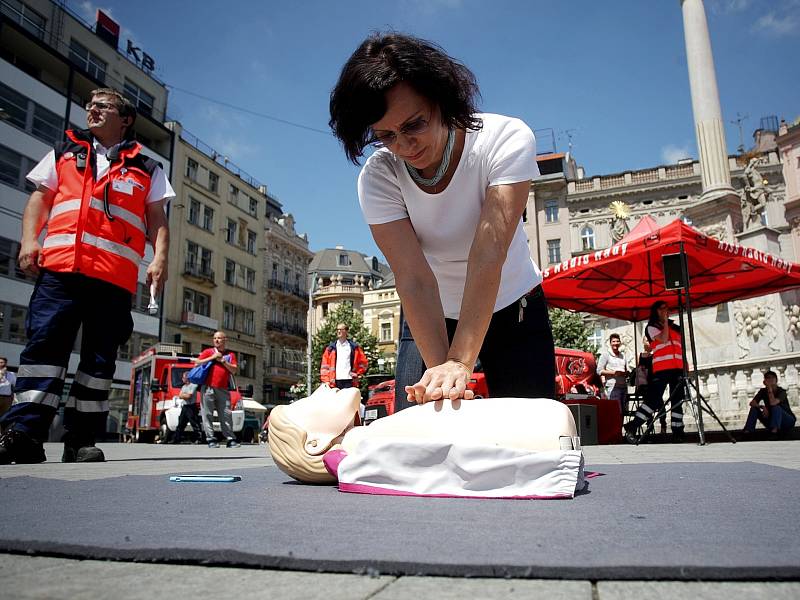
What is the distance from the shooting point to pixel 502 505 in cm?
171

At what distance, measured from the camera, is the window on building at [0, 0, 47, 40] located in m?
26.0

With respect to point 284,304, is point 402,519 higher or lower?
lower

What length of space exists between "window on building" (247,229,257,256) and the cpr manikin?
43.2m

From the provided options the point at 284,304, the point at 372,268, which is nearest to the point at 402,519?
the point at 284,304

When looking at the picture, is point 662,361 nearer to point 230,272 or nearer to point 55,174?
point 55,174

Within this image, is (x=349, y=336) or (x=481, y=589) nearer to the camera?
(x=481, y=589)

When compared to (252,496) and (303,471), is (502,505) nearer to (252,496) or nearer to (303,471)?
(252,496)

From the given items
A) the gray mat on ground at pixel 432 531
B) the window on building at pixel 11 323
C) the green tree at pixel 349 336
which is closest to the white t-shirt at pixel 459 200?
the gray mat on ground at pixel 432 531

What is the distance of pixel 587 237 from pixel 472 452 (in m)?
43.9

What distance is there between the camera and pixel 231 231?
42031 millimetres

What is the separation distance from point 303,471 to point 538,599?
72.3 inches

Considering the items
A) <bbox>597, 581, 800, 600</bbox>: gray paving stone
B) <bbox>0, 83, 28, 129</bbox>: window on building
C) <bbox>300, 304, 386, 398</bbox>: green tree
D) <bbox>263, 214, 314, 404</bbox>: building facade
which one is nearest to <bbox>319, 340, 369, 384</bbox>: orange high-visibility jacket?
<bbox>597, 581, 800, 600</bbox>: gray paving stone

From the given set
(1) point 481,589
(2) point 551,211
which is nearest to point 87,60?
(2) point 551,211

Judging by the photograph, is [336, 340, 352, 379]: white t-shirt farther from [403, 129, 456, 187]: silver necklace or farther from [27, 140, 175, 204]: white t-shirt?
[403, 129, 456, 187]: silver necklace
